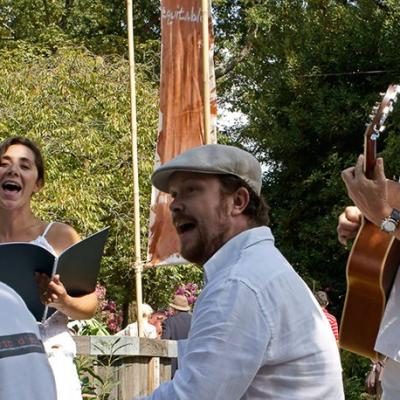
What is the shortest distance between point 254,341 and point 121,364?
4467 mm

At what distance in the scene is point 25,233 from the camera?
4.54m

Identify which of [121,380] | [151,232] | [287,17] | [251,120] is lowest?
[121,380]

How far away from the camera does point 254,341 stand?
292 cm

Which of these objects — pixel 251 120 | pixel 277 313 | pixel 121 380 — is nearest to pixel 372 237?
pixel 277 313

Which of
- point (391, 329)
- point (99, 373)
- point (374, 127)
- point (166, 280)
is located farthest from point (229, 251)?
point (166, 280)

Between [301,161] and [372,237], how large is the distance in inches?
672

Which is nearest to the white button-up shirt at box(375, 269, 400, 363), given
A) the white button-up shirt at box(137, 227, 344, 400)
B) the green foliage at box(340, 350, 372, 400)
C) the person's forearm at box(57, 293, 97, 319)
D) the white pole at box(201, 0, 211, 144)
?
the white button-up shirt at box(137, 227, 344, 400)

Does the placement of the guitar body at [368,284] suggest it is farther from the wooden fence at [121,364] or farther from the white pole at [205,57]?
the white pole at [205,57]

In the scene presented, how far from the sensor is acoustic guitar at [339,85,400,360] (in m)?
3.76

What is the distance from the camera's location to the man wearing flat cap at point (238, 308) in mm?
2914

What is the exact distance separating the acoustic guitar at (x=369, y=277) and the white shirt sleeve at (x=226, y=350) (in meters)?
0.92

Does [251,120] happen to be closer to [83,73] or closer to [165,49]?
[83,73]

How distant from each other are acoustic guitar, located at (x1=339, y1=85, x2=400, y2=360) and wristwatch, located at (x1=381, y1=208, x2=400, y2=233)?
0.12 metres

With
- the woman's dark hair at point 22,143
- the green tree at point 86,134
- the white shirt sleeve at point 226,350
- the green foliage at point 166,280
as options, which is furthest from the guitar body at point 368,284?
the green foliage at point 166,280
